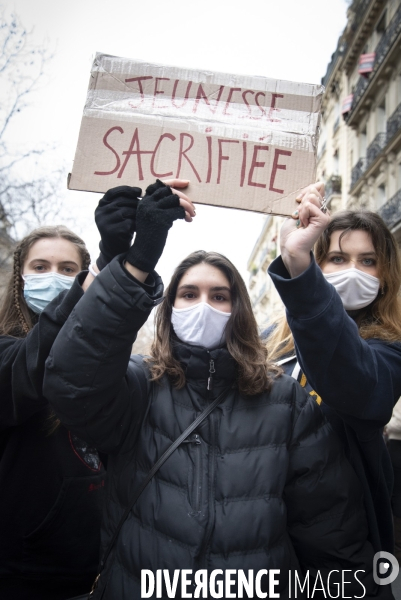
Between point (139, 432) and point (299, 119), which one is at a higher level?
point (299, 119)

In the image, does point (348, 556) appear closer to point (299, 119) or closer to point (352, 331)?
point (352, 331)

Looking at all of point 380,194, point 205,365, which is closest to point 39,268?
point 205,365

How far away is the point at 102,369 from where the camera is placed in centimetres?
145

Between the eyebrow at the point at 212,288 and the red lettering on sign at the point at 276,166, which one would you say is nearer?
the red lettering on sign at the point at 276,166

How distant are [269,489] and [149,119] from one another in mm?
1529

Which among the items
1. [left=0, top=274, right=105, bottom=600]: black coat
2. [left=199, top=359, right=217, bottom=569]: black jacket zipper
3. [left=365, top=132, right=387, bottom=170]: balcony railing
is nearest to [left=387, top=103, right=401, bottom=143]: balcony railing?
[left=365, top=132, right=387, bottom=170]: balcony railing

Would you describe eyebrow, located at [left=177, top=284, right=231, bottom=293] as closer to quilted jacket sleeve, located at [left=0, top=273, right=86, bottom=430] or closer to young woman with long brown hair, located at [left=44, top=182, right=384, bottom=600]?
young woman with long brown hair, located at [left=44, top=182, right=384, bottom=600]

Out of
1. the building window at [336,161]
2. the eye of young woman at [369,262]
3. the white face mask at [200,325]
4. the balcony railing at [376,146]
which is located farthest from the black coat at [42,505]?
the building window at [336,161]

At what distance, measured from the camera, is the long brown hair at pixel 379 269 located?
78.0 inches

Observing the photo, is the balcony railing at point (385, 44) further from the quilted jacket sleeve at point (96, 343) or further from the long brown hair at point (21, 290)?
the quilted jacket sleeve at point (96, 343)

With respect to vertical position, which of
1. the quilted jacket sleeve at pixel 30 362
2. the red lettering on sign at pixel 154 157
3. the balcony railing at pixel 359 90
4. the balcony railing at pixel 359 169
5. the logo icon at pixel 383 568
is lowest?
the logo icon at pixel 383 568

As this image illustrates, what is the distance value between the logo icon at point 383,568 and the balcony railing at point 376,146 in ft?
62.3

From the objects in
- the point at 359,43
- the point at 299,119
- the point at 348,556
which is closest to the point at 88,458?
the point at 348,556

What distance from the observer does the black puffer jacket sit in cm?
145
